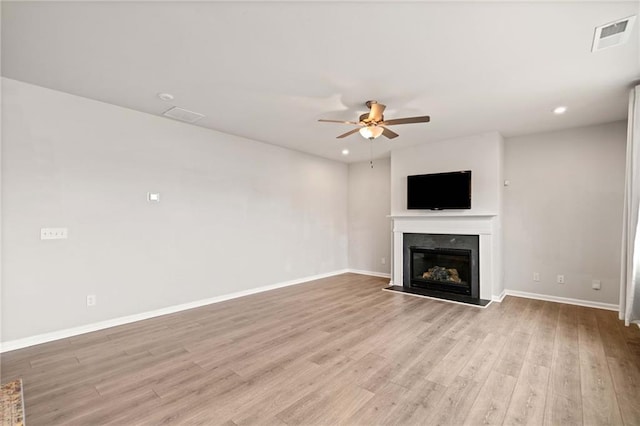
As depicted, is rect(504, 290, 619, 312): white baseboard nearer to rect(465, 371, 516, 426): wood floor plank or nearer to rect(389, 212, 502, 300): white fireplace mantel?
rect(389, 212, 502, 300): white fireplace mantel

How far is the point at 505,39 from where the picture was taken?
2.27 meters

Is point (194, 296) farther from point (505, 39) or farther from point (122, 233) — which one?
point (505, 39)

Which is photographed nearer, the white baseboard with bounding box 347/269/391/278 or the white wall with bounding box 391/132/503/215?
the white wall with bounding box 391/132/503/215

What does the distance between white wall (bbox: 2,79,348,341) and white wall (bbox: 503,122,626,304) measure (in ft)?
13.6

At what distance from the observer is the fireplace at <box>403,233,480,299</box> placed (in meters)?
4.80

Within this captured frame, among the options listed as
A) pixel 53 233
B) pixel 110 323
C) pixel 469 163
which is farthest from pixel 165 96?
pixel 469 163

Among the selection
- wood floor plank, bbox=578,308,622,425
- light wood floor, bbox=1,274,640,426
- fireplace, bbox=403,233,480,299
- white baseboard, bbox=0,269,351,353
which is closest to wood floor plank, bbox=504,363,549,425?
light wood floor, bbox=1,274,640,426

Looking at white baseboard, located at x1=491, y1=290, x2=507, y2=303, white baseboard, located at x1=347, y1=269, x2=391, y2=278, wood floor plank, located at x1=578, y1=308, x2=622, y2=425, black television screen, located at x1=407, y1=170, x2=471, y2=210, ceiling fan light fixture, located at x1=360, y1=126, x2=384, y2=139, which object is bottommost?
white baseboard, located at x1=347, y1=269, x2=391, y2=278

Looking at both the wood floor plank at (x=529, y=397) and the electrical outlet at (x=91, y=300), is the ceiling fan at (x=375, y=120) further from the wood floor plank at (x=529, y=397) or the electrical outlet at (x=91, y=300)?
the electrical outlet at (x=91, y=300)

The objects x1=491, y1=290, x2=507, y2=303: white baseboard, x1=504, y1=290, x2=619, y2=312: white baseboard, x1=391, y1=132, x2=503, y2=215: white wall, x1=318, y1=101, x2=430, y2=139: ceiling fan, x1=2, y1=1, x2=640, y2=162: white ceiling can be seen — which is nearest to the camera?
x1=2, y1=1, x2=640, y2=162: white ceiling

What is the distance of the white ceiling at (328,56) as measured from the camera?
2.01m

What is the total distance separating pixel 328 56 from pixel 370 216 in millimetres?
4691

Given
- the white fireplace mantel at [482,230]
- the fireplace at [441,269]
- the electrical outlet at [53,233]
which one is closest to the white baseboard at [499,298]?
the white fireplace mantel at [482,230]

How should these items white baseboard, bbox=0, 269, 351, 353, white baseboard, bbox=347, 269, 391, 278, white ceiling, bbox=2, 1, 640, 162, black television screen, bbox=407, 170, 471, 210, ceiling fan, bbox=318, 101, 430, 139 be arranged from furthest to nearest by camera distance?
white baseboard, bbox=347, 269, 391, 278 < black television screen, bbox=407, 170, 471, 210 < ceiling fan, bbox=318, 101, 430, 139 < white baseboard, bbox=0, 269, 351, 353 < white ceiling, bbox=2, 1, 640, 162
